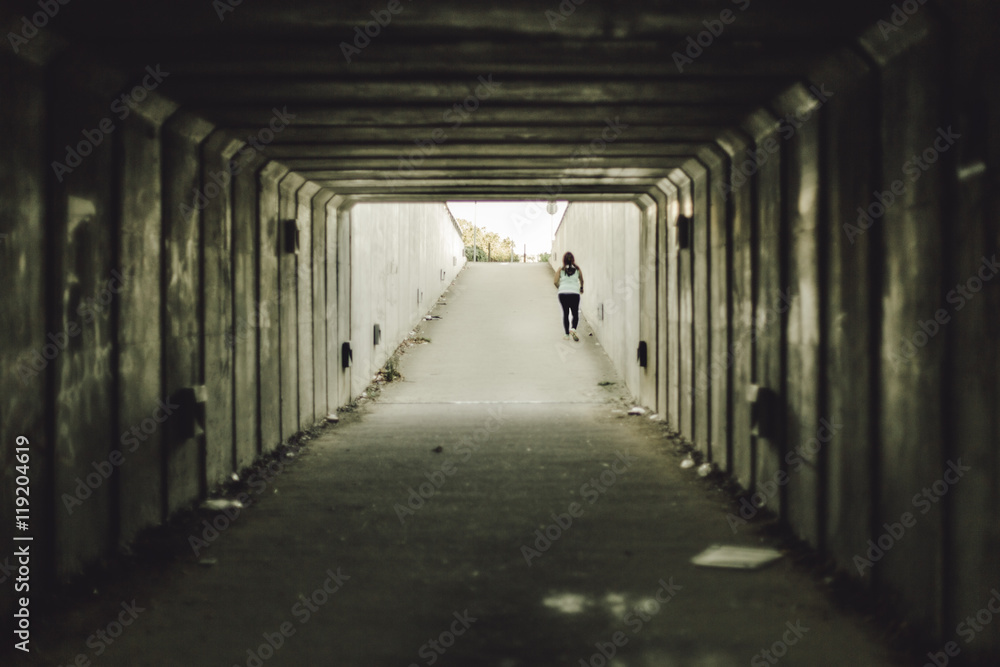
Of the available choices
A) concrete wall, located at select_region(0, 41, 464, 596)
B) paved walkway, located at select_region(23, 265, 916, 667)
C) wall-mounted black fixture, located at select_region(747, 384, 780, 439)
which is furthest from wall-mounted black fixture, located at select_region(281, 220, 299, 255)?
wall-mounted black fixture, located at select_region(747, 384, 780, 439)

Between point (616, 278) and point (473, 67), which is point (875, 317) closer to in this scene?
point (473, 67)

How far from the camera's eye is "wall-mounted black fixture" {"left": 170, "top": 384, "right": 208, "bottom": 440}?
517cm

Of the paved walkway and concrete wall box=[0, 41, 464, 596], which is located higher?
concrete wall box=[0, 41, 464, 596]

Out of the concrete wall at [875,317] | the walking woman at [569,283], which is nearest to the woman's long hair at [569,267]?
the walking woman at [569,283]

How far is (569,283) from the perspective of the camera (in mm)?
14086

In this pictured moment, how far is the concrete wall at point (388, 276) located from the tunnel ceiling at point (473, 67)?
175 inches

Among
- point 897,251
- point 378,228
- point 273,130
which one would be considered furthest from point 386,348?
point 897,251

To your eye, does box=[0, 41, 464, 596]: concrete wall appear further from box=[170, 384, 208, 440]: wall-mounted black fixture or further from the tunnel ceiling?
the tunnel ceiling

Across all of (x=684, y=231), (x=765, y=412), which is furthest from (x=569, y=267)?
(x=765, y=412)

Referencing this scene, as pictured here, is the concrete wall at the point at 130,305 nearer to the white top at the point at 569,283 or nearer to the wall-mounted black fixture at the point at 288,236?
the wall-mounted black fixture at the point at 288,236

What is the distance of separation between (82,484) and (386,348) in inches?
380

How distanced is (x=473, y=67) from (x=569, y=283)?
9849 millimetres

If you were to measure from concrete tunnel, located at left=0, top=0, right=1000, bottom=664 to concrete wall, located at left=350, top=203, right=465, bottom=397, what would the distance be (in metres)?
4.07

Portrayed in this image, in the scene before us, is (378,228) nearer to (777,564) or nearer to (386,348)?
(386,348)
